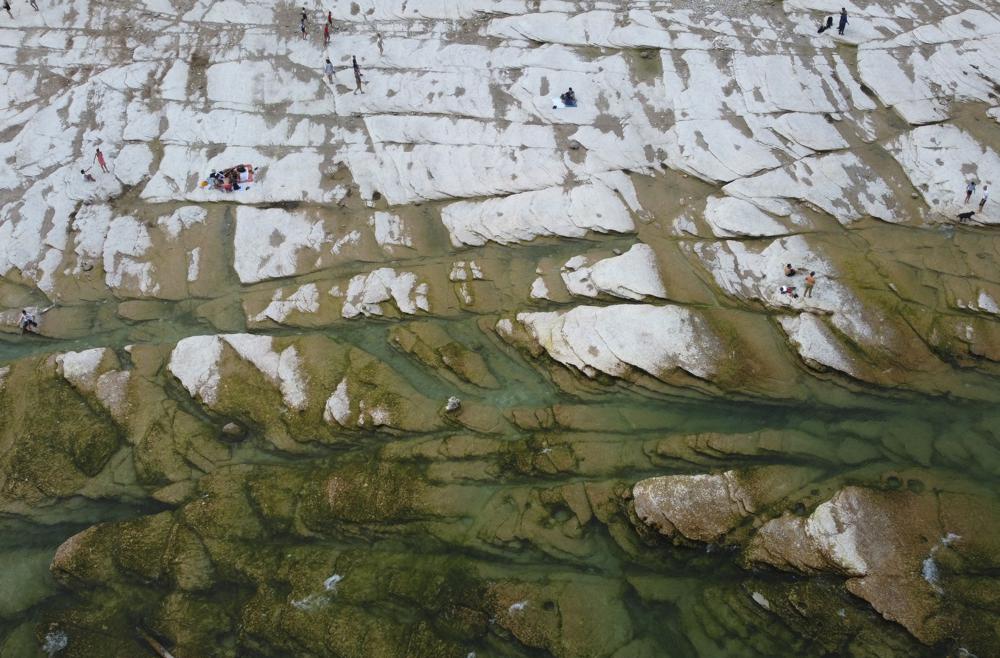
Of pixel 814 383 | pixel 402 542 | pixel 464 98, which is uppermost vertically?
pixel 464 98

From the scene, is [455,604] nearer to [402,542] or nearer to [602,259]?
[402,542]

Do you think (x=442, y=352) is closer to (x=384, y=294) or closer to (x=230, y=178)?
(x=384, y=294)

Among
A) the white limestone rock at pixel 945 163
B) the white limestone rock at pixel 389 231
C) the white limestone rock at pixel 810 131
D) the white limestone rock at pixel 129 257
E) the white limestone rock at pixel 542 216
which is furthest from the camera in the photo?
the white limestone rock at pixel 810 131

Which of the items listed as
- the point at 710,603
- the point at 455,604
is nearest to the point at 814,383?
the point at 710,603

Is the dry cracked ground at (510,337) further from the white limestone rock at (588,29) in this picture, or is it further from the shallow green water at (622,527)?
the white limestone rock at (588,29)

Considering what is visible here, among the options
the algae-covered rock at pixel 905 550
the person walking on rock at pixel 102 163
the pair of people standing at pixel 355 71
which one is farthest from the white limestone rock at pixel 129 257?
the algae-covered rock at pixel 905 550

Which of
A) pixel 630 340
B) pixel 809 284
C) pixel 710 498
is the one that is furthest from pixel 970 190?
pixel 710 498
